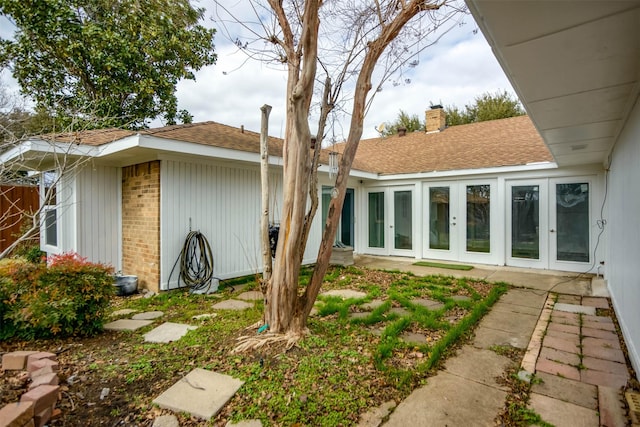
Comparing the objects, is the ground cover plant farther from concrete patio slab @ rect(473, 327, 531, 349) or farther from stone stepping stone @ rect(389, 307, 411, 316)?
concrete patio slab @ rect(473, 327, 531, 349)

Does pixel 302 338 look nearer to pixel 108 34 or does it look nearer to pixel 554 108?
pixel 554 108

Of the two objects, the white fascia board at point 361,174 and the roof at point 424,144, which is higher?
the roof at point 424,144

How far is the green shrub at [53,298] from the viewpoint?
307 cm

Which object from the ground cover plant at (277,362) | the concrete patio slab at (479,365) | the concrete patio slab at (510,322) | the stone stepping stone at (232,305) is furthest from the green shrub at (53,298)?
the concrete patio slab at (510,322)

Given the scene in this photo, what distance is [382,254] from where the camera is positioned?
9867 millimetres

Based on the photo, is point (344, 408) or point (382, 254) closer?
point (344, 408)

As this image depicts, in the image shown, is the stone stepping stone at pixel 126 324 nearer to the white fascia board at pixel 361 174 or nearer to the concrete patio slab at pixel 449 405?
the concrete patio slab at pixel 449 405

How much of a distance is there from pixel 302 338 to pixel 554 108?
3490 mm

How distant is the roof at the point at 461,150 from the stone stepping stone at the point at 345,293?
180 inches

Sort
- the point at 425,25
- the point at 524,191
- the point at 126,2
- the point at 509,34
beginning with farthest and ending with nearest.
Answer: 1. the point at 126,2
2. the point at 524,191
3. the point at 425,25
4. the point at 509,34

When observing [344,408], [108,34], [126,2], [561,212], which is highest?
[126,2]

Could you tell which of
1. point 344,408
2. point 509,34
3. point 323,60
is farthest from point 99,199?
point 509,34

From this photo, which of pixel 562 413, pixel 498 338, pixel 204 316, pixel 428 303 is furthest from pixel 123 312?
pixel 562 413

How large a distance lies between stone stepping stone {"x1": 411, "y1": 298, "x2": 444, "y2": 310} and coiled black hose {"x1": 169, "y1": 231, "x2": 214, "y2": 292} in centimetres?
352
